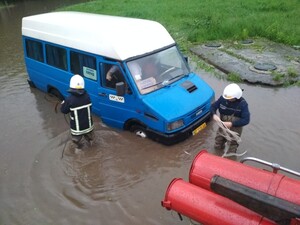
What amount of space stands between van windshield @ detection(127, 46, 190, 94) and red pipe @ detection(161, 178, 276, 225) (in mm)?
3258

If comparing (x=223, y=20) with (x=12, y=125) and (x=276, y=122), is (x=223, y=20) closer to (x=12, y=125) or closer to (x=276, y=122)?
(x=276, y=122)

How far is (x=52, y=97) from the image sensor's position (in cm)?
1084

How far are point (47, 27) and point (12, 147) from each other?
3579 mm

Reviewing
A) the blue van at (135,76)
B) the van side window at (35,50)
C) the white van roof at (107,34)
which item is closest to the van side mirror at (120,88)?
the blue van at (135,76)

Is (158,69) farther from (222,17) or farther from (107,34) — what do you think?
(222,17)

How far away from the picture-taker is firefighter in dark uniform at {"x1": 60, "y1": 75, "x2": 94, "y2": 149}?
6.91 meters

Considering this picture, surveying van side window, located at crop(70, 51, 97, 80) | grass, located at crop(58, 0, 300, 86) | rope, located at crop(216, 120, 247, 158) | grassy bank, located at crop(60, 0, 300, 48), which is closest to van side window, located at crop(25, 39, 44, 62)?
van side window, located at crop(70, 51, 97, 80)

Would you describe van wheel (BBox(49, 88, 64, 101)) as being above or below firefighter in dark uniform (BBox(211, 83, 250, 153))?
below

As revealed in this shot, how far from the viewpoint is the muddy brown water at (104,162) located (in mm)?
5988

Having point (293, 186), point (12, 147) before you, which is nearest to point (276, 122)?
point (293, 186)

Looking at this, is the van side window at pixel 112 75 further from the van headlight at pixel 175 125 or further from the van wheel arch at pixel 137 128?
the van headlight at pixel 175 125

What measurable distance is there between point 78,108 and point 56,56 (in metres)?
3.00

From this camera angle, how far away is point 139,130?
7789 mm

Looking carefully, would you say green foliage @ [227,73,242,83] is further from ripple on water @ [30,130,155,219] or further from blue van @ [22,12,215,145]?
ripple on water @ [30,130,155,219]
